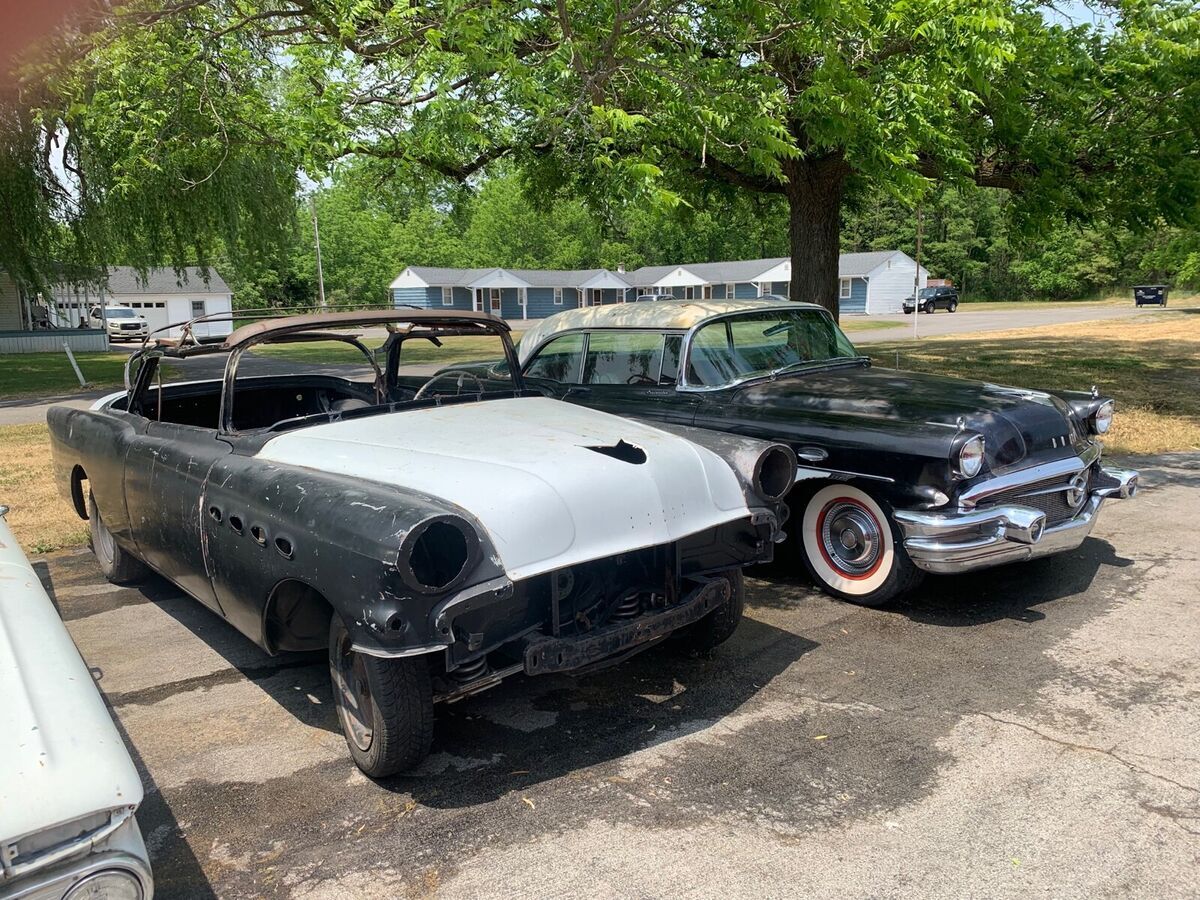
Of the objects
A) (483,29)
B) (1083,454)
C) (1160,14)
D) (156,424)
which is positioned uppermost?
(1160,14)

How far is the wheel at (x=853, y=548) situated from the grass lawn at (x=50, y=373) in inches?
645

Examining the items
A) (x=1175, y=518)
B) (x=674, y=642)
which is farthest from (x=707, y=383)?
(x=1175, y=518)

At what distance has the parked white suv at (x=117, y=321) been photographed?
33.7m

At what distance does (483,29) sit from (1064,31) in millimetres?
7668

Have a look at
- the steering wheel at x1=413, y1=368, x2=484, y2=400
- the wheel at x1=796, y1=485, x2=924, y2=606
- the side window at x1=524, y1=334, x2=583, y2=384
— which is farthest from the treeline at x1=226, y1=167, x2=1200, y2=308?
the wheel at x1=796, y1=485, x2=924, y2=606

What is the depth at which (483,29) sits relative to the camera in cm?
603

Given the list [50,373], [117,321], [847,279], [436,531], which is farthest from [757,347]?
[847,279]

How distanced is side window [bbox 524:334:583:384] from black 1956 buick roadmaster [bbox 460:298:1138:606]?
0.09ft

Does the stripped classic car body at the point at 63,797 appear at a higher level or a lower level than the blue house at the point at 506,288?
lower

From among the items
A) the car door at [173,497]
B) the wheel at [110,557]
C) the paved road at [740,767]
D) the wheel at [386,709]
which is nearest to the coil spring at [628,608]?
the paved road at [740,767]

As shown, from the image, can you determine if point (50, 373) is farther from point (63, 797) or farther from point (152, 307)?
point (152, 307)

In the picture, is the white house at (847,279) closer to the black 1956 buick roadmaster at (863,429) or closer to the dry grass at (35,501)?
the dry grass at (35,501)

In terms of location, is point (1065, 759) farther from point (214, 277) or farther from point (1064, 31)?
point (214, 277)

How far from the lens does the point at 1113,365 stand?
1634cm
